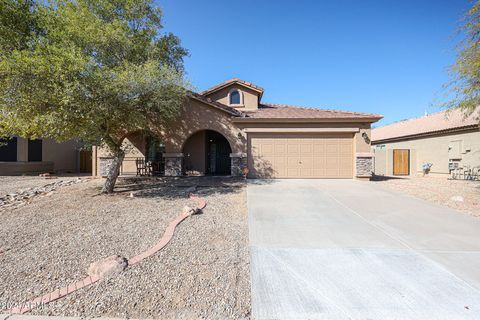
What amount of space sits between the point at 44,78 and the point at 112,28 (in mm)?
3294

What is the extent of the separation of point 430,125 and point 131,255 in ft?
75.8

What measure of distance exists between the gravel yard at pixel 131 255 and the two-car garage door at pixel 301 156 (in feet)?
18.3

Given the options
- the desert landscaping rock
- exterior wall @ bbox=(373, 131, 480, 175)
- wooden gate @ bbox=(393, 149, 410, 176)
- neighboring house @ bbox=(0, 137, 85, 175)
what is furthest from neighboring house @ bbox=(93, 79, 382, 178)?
the desert landscaping rock

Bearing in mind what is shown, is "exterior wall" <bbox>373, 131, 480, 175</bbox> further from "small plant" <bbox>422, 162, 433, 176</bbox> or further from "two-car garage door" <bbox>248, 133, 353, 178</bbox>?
"two-car garage door" <bbox>248, 133, 353, 178</bbox>

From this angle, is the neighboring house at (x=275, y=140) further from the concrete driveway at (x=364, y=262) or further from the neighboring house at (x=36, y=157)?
the neighboring house at (x=36, y=157)

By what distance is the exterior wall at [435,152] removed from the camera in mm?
14172

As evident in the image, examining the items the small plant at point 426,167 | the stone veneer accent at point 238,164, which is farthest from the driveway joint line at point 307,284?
the small plant at point 426,167

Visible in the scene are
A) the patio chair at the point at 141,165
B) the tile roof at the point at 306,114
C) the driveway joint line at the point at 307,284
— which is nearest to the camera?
the driveway joint line at the point at 307,284

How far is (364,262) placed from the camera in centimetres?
379

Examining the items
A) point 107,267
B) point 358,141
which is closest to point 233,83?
point 358,141

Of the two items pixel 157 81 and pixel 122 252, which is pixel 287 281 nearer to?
pixel 122 252

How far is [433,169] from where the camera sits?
16.6 metres

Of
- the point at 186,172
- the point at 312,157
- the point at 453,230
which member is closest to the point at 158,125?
the point at 186,172

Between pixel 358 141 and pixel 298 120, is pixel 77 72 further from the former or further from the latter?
pixel 358 141
